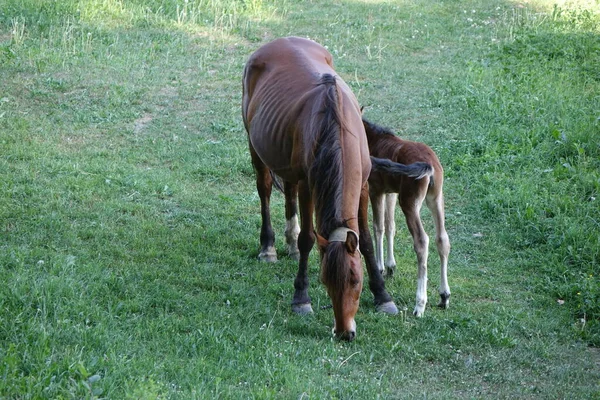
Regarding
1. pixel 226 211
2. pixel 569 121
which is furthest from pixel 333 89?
pixel 569 121

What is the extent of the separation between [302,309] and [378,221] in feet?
4.04

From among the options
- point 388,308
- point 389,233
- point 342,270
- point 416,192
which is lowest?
point 388,308

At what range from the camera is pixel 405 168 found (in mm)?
5797

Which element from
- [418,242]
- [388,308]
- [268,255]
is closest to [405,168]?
[418,242]

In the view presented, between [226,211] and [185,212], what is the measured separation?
1.47 ft

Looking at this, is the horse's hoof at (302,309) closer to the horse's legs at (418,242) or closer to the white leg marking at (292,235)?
the horse's legs at (418,242)

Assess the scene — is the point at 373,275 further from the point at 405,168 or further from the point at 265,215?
the point at 265,215

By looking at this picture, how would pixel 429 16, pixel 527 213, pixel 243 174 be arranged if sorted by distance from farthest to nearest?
pixel 429 16 → pixel 243 174 → pixel 527 213

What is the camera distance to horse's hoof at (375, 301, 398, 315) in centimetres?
608

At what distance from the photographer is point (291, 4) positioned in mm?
15289

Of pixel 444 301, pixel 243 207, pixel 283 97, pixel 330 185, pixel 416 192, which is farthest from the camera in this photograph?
pixel 243 207

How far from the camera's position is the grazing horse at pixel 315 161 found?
511 centimetres

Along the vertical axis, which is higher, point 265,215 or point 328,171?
point 328,171

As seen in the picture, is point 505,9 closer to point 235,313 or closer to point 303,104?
point 303,104
